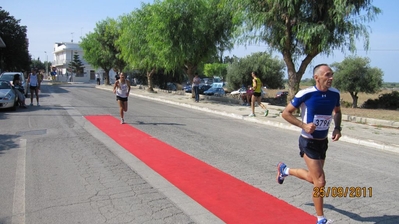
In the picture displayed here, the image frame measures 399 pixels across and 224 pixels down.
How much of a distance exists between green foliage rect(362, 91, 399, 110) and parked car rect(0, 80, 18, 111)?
2870 centimetres

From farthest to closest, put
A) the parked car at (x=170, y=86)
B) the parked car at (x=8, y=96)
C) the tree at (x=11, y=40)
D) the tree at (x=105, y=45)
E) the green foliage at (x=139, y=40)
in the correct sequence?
the tree at (x=11, y=40) < the parked car at (x=170, y=86) < the tree at (x=105, y=45) < the green foliage at (x=139, y=40) < the parked car at (x=8, y=96)

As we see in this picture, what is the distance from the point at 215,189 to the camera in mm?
5543

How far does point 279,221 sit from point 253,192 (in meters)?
1.08

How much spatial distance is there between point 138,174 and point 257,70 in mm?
37918

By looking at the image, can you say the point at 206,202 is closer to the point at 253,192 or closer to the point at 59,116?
the point at 253,192

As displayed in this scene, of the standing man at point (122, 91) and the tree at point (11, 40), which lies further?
the tree at point (11, 40)

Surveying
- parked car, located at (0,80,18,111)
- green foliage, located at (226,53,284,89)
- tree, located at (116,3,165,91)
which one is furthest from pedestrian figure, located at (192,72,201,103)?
green foliage, located at (226,53,284,89)

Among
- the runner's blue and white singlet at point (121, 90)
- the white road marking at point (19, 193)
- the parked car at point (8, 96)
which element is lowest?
the white road marking at point (19, 193)

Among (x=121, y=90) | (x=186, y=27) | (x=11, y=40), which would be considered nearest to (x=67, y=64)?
(x=11, y=40)

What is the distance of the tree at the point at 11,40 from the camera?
4822 centimetres

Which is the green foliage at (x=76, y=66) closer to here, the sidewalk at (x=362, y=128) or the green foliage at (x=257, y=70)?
the green foliage at (x=257, y=70)

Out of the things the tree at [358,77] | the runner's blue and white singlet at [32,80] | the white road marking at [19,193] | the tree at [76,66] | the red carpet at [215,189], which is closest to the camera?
the white road marking at [19,193]

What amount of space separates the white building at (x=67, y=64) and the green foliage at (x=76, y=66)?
2.41 ft
